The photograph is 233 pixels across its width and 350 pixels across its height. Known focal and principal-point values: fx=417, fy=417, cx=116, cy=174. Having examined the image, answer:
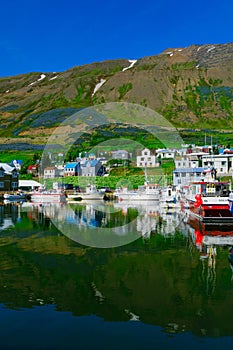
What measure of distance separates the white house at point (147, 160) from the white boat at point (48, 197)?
3093cm

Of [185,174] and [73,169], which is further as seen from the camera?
[73,169]

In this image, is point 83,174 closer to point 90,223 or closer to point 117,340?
point 90,223

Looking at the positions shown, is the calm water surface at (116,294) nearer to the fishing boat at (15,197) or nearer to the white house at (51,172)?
the fishing boat at (15,197)

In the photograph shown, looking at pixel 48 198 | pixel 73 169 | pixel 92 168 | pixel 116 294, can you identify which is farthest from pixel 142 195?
pixel 116 294

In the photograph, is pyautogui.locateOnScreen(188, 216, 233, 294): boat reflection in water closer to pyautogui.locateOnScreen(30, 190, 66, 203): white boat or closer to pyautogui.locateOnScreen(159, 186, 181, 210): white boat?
pyautogui.locateOnScreen(159, 186, 181, 210): white boat

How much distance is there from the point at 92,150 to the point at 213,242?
314 feet

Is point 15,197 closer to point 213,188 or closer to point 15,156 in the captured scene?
point 213,188

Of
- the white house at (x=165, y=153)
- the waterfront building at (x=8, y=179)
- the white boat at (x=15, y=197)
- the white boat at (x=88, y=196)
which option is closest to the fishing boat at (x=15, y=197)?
the white boat at (x=15, y=197)

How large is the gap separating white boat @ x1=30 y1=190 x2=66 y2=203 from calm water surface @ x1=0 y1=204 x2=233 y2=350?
42777 millimetres

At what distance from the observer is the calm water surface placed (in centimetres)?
984

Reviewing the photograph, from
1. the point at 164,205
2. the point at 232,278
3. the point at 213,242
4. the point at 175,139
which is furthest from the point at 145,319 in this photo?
the point at 175,139

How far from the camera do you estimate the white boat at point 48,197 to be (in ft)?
218

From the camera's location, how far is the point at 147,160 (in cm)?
9550

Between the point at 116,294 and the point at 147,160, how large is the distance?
83203 mm
